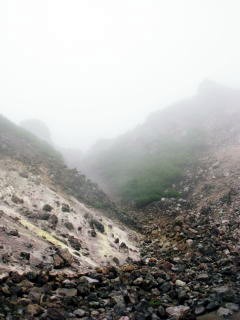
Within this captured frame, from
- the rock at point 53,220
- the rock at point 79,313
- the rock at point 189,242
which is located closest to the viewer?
the rock at point 79,313

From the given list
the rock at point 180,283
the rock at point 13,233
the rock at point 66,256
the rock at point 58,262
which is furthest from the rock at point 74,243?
the rock at point 180,283

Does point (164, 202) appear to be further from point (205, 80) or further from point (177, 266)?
point (205, 80)

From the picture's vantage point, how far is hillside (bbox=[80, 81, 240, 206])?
43.1m

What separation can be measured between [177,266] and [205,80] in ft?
384

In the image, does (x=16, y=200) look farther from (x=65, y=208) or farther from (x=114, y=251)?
(x=114, y=251)

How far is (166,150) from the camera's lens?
64.5m

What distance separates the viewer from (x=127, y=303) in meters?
14.1

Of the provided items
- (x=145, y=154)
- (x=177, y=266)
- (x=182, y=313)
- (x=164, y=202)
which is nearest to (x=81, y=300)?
(x=182, y=313)

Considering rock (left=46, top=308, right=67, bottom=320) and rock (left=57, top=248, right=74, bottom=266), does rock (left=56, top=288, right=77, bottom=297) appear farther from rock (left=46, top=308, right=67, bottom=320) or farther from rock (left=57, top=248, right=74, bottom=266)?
rock (left=57, top=248, right=74, bottom=266)

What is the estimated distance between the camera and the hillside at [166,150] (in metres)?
43.1

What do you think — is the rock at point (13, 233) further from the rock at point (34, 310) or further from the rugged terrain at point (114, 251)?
the rock at point (34, 310)

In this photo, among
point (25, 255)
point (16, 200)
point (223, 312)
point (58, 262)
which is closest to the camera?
point (223, 312)

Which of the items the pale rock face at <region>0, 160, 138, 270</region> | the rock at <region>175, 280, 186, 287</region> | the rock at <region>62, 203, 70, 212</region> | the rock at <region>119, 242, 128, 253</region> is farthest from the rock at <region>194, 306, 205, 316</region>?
the rock at <region>62, 203, 70, 212</region>

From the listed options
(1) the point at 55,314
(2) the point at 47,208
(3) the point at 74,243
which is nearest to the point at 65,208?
(2) the point at 47,208
